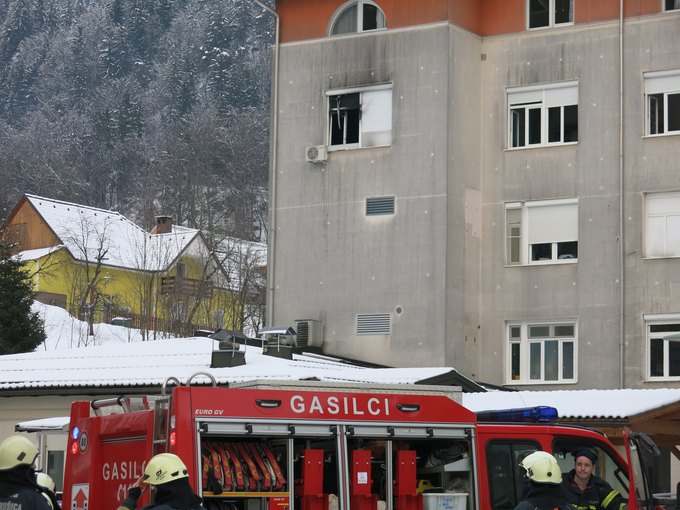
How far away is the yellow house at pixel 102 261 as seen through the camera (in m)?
64.9

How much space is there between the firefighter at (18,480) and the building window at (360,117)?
68.8ft

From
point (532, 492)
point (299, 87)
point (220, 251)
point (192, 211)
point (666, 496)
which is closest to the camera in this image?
point (532, 492)

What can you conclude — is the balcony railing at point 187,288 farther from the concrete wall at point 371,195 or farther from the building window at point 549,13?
the building window at point 549,13

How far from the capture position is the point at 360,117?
2825cm

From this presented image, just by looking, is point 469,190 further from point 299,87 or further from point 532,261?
point 299,87

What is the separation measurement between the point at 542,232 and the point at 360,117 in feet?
17.9

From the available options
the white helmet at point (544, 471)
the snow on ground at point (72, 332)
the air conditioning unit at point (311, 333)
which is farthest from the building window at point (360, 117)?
the snow on ground at point (72, 332)

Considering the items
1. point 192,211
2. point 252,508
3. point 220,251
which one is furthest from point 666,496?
point 192,211

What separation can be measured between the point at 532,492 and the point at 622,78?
65.6 ft

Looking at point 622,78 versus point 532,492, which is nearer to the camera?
point 532,492

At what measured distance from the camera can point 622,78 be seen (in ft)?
86.8

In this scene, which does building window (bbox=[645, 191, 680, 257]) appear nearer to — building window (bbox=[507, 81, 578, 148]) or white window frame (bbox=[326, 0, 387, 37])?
building window (bbox=[507, 81, 578, 148])

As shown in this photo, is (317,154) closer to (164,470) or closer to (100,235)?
(164,470)

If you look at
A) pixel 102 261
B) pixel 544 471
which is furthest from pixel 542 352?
pixel 102 261
